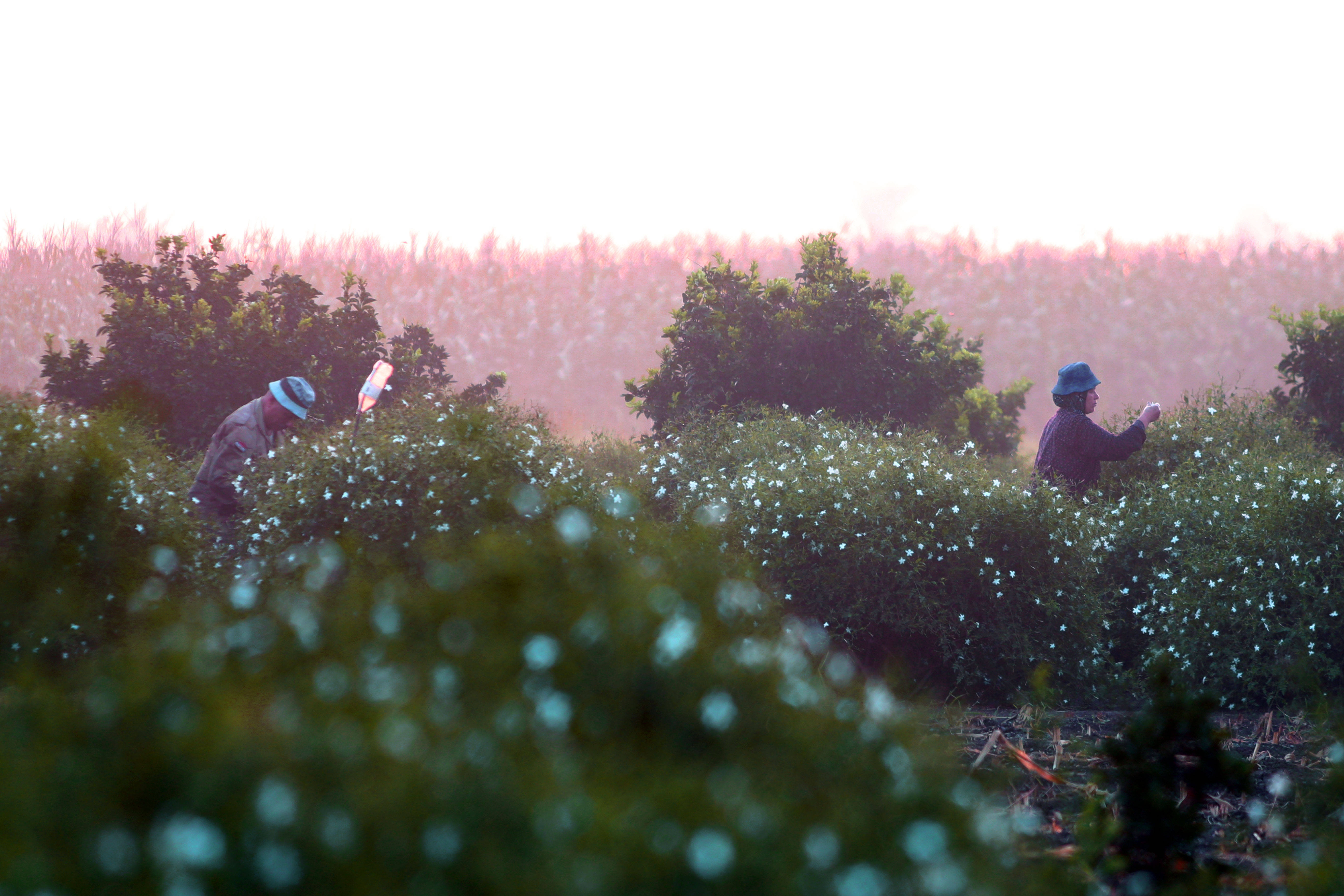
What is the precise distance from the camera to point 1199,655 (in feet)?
17.4

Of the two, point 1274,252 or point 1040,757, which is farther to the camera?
point 1274,252

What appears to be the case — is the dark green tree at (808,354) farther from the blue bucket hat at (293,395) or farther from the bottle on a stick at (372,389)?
the bottle on a stick at (372,389)

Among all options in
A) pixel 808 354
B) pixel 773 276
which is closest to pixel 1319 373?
pixel 808 354

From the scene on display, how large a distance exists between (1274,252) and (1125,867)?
30.1 meters

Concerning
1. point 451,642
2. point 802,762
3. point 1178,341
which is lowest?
point 1178,341

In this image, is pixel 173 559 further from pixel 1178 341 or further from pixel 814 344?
pixel 1178 341

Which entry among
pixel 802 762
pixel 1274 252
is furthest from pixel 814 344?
pixel 1274 252

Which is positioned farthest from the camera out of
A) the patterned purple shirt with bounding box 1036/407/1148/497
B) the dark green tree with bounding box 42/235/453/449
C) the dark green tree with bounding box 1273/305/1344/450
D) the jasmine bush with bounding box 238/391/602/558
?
the dark green tree with bounding box 42/235/453/449

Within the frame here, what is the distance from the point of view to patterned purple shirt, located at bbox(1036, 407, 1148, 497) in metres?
6.94

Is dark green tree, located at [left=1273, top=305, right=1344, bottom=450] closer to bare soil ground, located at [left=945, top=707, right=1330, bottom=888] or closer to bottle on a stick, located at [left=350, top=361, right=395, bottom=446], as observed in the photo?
bare soil ground, located at [left=945, top=707, right=1330, bottom=888]

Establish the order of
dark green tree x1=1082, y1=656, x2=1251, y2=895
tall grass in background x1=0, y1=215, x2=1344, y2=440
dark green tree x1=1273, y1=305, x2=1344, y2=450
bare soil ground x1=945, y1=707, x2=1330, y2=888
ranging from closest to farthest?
dark green tree x1=1082, y1=656, x2=1251, y2=895 → bare soil ground x1=945, y1=707, x2=1330, y2=888 → dark green tree x1=1273, y1=305, x2=1344, y2=450 → tall grass in background x1=0, y1=215, x2=1344, y2=440

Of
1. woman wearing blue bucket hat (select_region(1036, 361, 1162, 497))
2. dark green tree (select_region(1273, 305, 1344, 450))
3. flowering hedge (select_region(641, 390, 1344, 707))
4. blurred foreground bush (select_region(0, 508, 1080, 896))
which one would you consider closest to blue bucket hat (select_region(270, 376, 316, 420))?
flowering hedge (select_region(641, 390, 1344, 707))

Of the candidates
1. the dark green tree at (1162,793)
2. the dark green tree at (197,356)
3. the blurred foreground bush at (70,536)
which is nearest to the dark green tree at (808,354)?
the dark green tree at (197,356)

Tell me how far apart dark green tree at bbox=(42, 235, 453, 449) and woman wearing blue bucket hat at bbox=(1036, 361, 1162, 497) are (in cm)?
529
